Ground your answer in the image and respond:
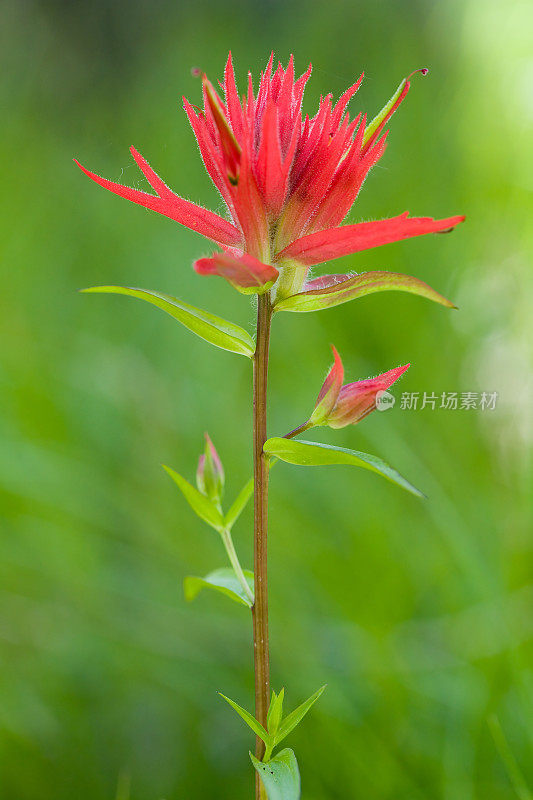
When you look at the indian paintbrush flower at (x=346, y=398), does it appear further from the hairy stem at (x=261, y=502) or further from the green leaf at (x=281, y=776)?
the green leaf at (x=281, y=776)

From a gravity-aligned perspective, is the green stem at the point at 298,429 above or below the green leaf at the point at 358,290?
below

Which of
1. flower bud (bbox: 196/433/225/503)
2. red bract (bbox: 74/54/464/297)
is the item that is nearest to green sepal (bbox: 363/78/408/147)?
red bract (bbox: 74/54/464/297)

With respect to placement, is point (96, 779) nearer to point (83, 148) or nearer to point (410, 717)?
point (410, 717)

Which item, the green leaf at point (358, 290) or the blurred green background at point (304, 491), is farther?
the blurred green background at point (304, 491)

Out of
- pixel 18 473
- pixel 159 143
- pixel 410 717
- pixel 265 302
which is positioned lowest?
pixel 410 717

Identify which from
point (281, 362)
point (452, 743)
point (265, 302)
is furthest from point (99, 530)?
point (265, 302)

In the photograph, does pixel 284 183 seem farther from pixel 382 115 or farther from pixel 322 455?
pixel 322 455

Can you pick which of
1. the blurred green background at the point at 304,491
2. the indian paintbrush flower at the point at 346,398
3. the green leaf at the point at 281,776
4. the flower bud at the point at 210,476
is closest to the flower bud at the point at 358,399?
the indian paintbrush flower at the point at 346,398
